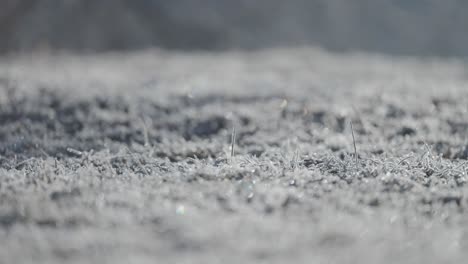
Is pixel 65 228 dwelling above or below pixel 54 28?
below

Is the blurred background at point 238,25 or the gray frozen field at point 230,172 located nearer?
the gray frozen field at point 230,172

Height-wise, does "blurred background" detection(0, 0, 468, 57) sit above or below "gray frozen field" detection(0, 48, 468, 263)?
above

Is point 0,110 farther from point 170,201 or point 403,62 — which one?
point 403,62

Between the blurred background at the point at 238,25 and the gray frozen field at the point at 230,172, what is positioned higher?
the blurred background at the point at 238,25

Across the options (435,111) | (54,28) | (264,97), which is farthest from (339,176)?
(54,28)

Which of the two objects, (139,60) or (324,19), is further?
(324,19)
